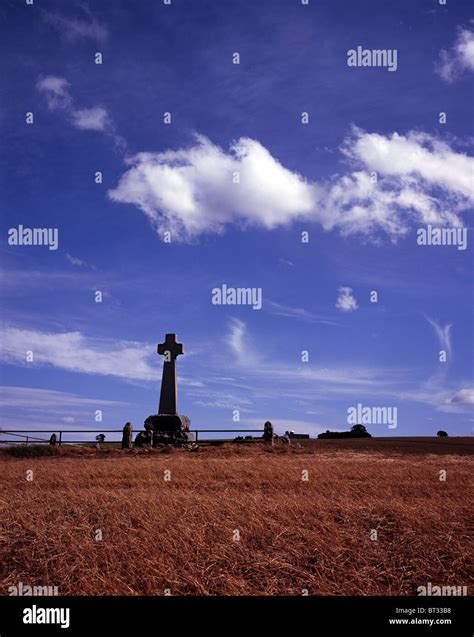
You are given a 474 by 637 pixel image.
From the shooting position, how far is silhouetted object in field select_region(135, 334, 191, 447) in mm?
26703

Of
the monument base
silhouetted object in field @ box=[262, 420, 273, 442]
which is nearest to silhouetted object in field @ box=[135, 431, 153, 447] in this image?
the monument base

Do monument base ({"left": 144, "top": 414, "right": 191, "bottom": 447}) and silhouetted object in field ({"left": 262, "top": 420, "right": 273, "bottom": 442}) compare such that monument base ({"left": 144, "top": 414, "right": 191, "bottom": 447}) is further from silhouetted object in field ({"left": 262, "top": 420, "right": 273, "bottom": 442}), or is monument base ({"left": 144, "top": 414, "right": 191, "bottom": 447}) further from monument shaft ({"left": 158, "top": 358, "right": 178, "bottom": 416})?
silhouetted object in field ({"left": 262, "top": 420, "right": 273, "bottom": 442})

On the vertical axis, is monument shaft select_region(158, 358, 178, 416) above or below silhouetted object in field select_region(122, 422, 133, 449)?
above

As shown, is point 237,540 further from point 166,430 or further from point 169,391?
point 169,391

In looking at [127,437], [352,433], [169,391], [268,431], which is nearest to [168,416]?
[169,391]

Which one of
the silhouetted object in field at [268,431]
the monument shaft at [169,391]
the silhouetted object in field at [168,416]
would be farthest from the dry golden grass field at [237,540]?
the monument shaft at [169,391]

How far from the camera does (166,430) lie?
2789cm

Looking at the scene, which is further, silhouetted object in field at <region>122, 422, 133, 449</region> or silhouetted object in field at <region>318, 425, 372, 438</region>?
silhouetted object in field at <region>318, 425, 372, 438</region>

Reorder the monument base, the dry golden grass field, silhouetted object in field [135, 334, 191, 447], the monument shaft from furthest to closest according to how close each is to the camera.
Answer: the monument shaft < silhouetted object in field [135, 334, 191, 447] < the monument base < the dry golden grass field

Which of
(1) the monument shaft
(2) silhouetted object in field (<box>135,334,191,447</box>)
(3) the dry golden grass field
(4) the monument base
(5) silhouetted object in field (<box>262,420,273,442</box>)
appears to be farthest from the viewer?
(1) the monument shaft

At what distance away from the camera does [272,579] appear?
559 centimetres

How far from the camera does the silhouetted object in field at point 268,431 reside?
27203mm
